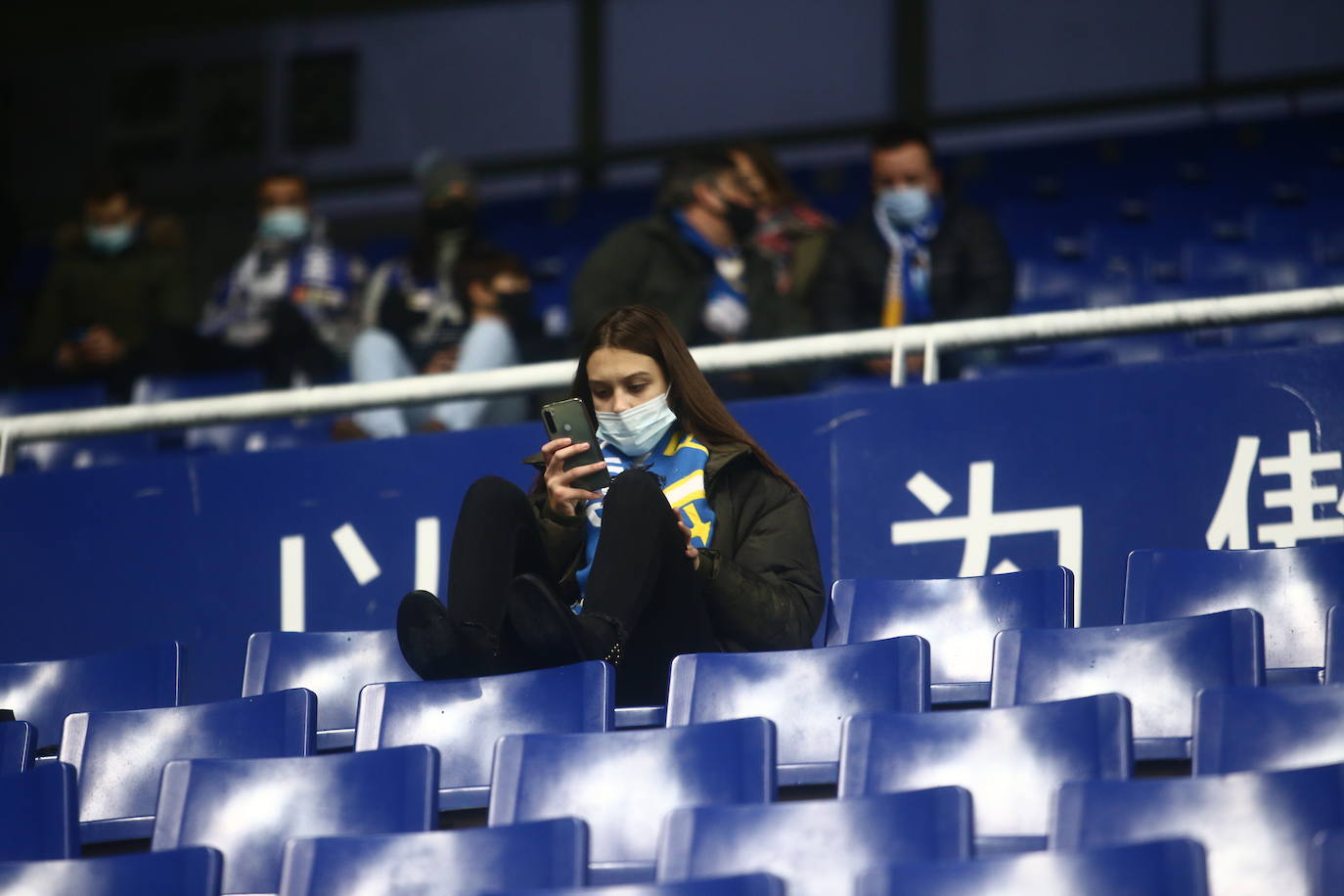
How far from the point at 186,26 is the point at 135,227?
3.36m

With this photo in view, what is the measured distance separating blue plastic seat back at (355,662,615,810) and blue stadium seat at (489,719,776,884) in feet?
0.78

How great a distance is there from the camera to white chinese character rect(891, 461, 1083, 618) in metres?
4.04

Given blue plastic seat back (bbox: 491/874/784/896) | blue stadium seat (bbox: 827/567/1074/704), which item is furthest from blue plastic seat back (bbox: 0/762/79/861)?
Result: blue stadium seat (bbox: 827/567/1074/704)

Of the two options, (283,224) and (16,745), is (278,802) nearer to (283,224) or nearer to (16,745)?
(16,745)

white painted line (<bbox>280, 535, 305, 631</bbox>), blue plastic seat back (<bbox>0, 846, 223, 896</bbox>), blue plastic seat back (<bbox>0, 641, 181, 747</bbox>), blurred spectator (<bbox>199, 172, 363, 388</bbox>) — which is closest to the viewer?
blue plastic seat back (<bbox>0, 846, 223, 896</bbox>)

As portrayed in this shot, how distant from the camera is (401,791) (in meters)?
2.72

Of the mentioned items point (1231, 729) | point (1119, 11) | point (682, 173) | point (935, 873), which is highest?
point (1119, 11)

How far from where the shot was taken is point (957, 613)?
3408 millimetres

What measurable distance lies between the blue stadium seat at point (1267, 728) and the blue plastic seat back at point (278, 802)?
1.13 meters

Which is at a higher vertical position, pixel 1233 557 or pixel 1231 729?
pixel 1233 557

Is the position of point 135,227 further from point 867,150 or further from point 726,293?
point 867,150

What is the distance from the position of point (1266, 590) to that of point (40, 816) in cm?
214

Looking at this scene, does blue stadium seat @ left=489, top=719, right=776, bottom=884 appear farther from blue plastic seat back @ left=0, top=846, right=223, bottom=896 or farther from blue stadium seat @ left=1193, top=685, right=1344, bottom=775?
blue stadium seat @ left=1193, top=685, right=1344, bottom=775

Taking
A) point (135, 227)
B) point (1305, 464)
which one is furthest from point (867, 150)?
point (1305, 464)
